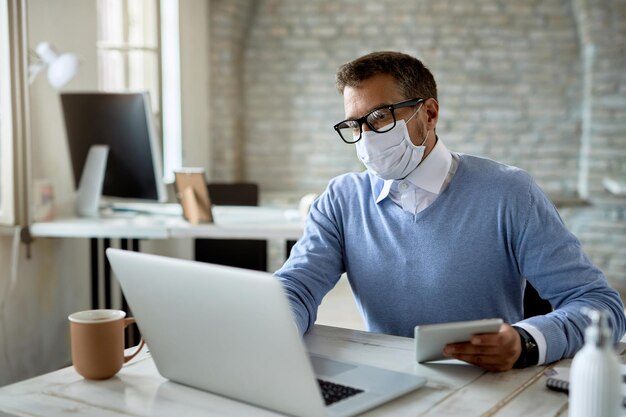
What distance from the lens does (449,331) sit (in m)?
1.25

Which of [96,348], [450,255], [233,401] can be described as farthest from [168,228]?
[233,401]

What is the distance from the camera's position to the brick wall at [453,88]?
550 cm

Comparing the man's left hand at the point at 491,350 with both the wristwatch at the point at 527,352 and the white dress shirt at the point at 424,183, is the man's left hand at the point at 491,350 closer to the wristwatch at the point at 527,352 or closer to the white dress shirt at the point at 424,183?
the wristwatch at the point at 527,352

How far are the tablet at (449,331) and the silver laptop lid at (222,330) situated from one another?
0.29m

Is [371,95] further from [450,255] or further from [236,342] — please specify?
[236,342]

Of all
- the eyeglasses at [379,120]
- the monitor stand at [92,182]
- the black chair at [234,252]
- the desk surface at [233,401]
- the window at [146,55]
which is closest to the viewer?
the desk surface at [233,401]

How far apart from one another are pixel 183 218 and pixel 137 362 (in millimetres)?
1904

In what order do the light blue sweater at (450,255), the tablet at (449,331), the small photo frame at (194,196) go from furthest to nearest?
the small photo frame at (194,196) < the light blue sweater at (450,255) < the tablet at (449,331)

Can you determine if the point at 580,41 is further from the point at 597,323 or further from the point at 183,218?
the point at 597,323

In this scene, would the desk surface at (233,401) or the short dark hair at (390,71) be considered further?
the short dark hair at (390,71)

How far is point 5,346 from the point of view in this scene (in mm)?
3172

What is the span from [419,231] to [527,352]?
468 mm

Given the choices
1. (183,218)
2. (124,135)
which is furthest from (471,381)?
(124,135)

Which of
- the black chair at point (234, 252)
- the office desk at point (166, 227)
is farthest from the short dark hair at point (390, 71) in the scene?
the black chair at point (234, 252)
